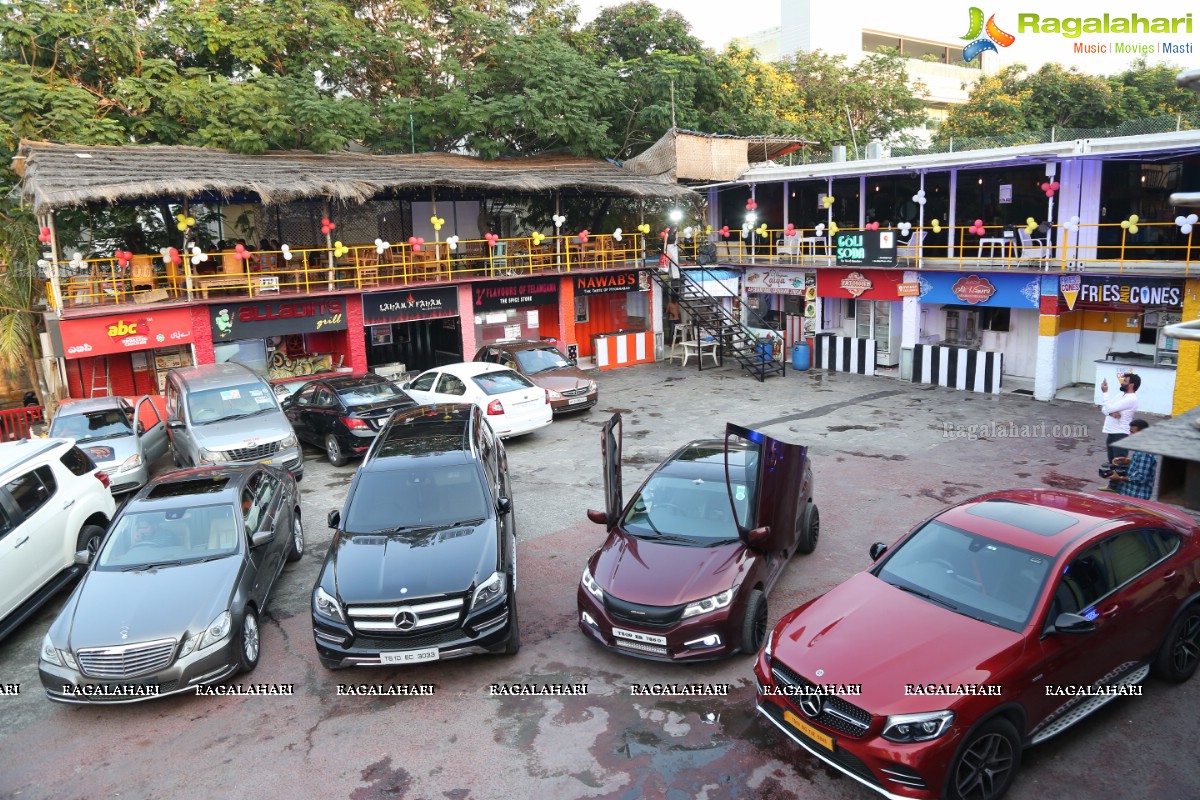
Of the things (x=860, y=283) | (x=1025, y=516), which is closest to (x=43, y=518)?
(x=1025, y=516)

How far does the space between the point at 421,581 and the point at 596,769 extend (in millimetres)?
2318

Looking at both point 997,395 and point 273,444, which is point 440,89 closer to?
point 273,444

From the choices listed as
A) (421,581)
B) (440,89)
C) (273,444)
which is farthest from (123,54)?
(421,581)

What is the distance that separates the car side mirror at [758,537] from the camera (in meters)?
7.70

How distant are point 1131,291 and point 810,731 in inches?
618

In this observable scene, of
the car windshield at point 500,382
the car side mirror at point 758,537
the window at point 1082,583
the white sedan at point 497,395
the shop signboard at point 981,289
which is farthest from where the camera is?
the shop signboard at point 981,289

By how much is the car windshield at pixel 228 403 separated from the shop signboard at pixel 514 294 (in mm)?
8552

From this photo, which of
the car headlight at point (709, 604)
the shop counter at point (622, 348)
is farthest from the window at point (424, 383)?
the car headlight at point (709, 604)

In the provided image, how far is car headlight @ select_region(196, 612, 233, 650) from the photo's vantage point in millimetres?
7254

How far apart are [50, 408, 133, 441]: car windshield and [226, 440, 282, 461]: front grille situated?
2410 mm

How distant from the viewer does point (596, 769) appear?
20.1 ft

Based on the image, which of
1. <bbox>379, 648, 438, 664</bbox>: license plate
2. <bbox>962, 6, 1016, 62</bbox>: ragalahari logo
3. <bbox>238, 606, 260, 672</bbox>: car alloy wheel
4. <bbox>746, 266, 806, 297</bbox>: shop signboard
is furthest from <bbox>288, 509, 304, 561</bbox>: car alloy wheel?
<bbox>962, 6, 1016, 62</bbox>: ragalahari logo

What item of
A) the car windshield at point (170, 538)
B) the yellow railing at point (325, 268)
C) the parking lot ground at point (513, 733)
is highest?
the yellow railing at point (325, 268)

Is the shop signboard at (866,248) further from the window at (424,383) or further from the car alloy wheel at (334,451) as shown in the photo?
the car alloy wheel at (334,451)
